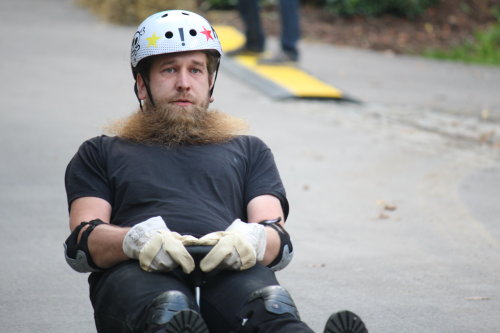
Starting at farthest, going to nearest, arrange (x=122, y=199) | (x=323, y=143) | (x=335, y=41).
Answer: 1. (x=335, y=41)
2. (x=323, y=143)
3. (x=122, y=199)

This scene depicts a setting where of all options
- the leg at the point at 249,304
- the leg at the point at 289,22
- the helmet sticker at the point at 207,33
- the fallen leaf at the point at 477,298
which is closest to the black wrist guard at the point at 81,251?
the leg at the point at 249,304

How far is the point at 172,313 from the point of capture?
11.0 ft

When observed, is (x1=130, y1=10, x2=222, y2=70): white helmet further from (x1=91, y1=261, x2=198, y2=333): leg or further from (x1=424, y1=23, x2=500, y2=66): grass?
(x1=424, y1=23, x2=500, y2=66): grass

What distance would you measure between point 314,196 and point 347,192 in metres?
0.29

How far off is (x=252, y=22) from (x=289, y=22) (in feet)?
3.32

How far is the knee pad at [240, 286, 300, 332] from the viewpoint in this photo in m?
3.46

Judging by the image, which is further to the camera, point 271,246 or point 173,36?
point 173,36

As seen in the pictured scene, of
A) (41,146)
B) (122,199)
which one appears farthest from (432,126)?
(122,199)

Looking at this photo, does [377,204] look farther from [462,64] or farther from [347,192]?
[462,64]

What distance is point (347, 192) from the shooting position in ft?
25.2

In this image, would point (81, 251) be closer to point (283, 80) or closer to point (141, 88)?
point (141, 88)

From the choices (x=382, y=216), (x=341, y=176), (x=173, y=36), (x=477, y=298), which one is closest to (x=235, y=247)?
(x=173, y=36)

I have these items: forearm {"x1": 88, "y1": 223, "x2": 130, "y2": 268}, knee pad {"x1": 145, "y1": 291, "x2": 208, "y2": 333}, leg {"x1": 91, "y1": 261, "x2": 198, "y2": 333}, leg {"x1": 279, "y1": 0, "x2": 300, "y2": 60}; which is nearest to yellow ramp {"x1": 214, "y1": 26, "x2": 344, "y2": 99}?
leg {"x1": 279, "y1": 0, "x2": 300, "y2": 60}

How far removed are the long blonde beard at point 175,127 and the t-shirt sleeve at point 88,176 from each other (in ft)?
0.63
